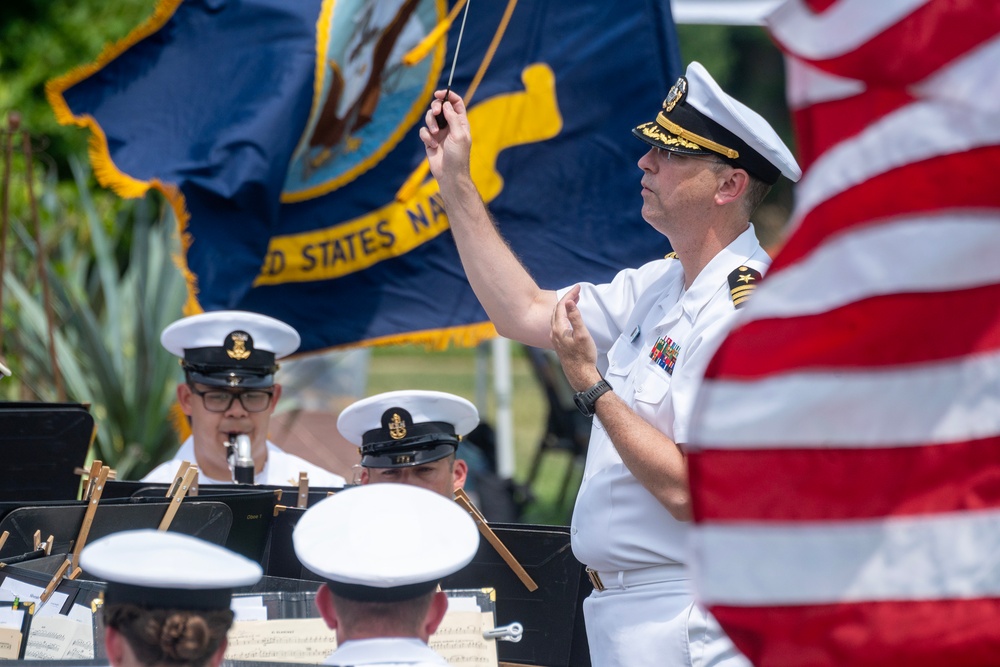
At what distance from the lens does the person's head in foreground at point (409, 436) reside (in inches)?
169

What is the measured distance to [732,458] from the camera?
1940mm

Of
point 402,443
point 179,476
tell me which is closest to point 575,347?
point 402,443

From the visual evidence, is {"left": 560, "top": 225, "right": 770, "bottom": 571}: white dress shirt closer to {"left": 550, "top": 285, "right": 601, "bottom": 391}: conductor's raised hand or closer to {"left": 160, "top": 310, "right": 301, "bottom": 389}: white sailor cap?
{"left": 550, "top": 285, "right": 601, "bottom": 391}: conductor's raised hand

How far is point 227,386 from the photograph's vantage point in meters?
4.96

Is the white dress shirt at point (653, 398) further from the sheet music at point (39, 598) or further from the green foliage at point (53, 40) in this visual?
the green foliage at point (53, 40)

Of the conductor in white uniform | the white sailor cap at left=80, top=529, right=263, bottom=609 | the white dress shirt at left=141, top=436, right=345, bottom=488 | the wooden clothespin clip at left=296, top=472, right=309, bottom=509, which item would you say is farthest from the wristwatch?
the white dress shirt at left=141, top=436, right=345, bottom=488

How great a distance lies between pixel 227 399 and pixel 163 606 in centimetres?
274

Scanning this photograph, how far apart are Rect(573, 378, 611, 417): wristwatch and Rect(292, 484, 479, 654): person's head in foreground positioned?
2.10ft

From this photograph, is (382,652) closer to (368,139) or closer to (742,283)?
(742,283)

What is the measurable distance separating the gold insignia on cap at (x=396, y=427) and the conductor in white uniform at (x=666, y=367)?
900 mm

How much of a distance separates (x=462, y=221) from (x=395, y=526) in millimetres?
1507

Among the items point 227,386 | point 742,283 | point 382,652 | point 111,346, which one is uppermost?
point 111,346

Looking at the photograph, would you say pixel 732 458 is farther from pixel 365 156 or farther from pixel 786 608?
pixel 365 156

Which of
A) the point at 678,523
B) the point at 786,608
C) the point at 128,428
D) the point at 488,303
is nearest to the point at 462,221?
the point at 488,303
